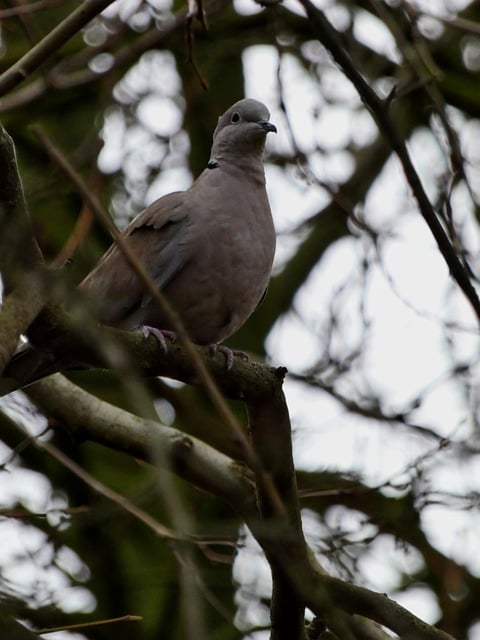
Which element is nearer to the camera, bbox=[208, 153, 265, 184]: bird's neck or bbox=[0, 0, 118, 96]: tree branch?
bbox=[0, 0, 118, 96]: tree branch

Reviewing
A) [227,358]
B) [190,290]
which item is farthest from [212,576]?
[227,358]

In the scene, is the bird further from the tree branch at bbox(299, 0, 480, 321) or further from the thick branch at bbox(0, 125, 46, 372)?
the thick branch at bbox(0, 125, 46, 372)

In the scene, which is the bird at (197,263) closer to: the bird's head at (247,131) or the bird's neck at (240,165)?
the bird's neck at (240,165)

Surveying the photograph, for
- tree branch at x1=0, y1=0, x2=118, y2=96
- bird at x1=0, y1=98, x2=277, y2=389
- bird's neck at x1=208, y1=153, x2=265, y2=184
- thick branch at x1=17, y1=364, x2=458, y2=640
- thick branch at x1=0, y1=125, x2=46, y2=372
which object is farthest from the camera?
bird's neck at x1=208, y1=153, x2=265, y2=184

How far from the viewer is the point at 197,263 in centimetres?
467

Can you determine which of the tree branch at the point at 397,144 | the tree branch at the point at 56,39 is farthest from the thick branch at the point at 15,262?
the tree branch at the point at 397,144

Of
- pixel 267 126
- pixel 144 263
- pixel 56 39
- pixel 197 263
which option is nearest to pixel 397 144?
pixel 56 39

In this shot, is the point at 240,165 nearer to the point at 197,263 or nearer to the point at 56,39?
the point at 197,263

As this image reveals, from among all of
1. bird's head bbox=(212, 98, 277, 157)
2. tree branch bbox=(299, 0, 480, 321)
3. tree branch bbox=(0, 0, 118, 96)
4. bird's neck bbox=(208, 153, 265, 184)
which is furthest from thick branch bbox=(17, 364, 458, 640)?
bird's head bbox=(212, 98, 277, 157)

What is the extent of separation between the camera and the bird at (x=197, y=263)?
15.3 ft

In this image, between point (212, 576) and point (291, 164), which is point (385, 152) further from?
point (212, 576)

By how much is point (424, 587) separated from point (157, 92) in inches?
134

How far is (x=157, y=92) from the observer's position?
7.05 m

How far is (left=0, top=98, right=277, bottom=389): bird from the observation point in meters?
4.67
